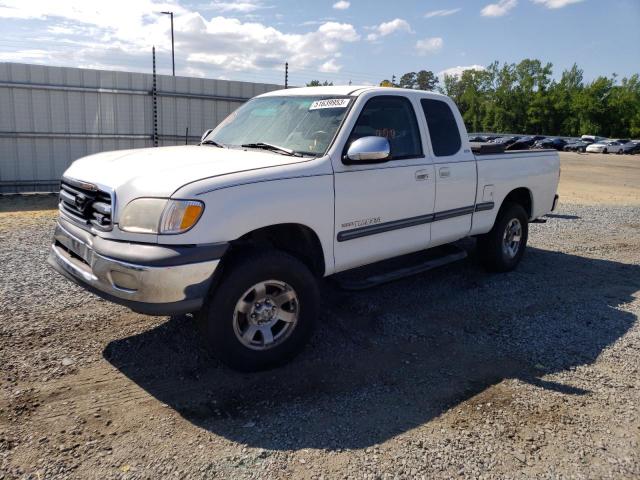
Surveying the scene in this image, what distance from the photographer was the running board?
441 centimetres

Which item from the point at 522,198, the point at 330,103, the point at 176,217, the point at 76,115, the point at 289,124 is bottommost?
the point at 522,198

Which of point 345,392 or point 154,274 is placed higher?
point 154,274

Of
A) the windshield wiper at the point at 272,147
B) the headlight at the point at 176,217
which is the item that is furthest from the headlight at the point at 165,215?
the windshield wiper at the point at 272,147

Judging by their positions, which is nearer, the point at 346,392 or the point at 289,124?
the point at 346,392

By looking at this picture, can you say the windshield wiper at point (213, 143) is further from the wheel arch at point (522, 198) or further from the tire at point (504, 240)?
the wheel arch at point (522, 198)

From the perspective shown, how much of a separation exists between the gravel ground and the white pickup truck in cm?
47

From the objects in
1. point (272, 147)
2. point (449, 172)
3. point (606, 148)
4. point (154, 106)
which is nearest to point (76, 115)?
point (154, 106)

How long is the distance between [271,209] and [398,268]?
2167 millimetres

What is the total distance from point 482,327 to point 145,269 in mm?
3069

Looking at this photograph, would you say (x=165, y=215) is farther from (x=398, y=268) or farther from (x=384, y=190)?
(x=398, y=268)

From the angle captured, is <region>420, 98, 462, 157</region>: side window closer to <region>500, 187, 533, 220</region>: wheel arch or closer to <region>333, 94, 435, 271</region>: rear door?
<region>333, 94, 435, 271</region>: rear door

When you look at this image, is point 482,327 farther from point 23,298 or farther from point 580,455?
point 23,298

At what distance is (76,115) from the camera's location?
1138cm

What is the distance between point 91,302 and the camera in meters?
4.99
